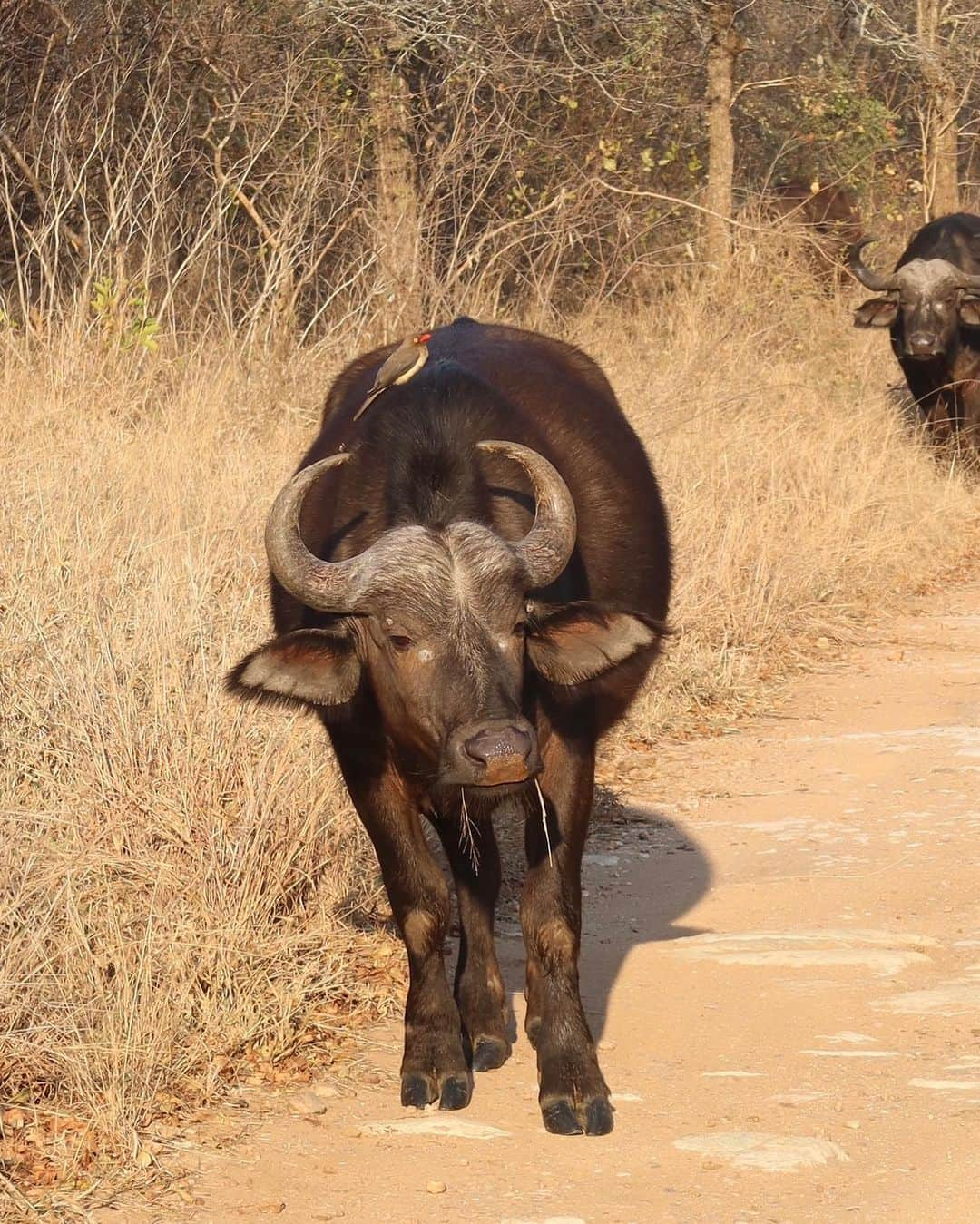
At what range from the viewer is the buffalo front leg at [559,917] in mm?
4066

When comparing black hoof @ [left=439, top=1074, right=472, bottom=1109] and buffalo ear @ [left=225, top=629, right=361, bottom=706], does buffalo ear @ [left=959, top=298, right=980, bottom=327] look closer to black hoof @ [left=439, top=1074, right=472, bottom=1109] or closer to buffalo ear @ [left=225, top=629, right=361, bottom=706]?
buffalo ear @ [left=225, top=629, right=361, bottom=706]

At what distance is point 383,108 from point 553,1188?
10.4 meters

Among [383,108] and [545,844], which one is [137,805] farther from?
[383,108]

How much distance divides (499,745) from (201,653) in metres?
1.78

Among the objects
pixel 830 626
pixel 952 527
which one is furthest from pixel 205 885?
pixel 952 527

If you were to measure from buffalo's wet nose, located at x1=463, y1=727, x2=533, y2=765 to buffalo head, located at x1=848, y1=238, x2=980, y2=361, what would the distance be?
354 inches

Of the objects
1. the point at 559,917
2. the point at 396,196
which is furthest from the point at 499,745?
the point at 396,196

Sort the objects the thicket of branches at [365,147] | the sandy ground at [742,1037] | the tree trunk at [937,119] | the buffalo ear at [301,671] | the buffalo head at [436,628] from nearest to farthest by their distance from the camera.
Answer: the sandy ground at [742,1037], the buffalo head at [436,628], the buffalo ear at [301,671], the thicket of branches at [365,147], the tree trunk at [937,119]

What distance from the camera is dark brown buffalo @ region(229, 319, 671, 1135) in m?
3.91

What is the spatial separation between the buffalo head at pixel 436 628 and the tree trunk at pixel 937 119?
12.7m

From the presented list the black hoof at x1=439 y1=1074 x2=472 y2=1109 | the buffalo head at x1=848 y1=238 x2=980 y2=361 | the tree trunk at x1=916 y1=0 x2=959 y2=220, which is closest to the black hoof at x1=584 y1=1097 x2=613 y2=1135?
the black hoof at x1=439 y1=1074 x2=472 y2=1109

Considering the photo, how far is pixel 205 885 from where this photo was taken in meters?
4.50

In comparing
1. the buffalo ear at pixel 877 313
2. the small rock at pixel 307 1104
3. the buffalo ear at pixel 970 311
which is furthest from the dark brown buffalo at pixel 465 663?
the buffalo ear at pixel 877 313

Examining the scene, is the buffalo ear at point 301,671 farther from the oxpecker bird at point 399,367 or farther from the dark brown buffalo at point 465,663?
the oxpecker bird at point 399,367
